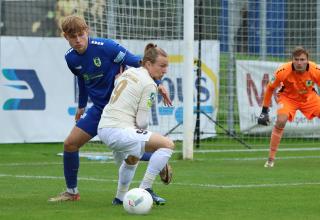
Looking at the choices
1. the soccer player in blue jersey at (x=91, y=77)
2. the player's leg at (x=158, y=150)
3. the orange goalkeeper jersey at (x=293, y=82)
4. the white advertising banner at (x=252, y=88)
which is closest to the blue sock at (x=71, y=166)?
the soccer player in blue jersey at (x=91, y=77)

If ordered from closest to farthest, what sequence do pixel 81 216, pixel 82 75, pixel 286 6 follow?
pixel 81 216 → pixel 82 75 → pixel 286 6

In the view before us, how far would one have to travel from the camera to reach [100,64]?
951cm

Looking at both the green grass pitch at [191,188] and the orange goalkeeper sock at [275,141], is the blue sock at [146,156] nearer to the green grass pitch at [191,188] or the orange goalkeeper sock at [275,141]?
the green grass pitch at [191,188]

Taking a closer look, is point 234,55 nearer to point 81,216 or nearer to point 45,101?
point 45,101

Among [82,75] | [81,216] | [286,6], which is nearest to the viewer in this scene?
[81,216]

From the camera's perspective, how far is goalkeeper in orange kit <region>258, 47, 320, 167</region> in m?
14.3

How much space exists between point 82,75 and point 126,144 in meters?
1.31

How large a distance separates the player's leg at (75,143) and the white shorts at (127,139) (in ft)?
2.41

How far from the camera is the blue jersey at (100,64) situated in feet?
31.2

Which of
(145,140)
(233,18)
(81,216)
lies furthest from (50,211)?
(233,18)

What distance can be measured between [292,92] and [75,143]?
5.99 meters

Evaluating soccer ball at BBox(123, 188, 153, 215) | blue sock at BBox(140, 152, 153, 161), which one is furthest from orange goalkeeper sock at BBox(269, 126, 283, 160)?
soccer ball at BBox(123, 188, 153, 215)

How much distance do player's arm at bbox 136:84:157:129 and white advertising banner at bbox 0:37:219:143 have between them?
8590 mm

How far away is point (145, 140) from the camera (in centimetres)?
861
